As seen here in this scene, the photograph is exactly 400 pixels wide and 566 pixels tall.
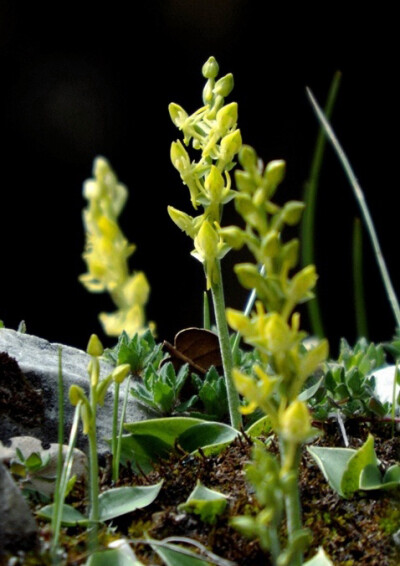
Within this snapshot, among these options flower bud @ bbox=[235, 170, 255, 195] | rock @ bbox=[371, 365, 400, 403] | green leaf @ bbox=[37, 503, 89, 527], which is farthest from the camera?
rock @ bbox=[371, 365, 400, 403]

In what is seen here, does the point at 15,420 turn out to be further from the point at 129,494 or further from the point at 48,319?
the point at 48,319

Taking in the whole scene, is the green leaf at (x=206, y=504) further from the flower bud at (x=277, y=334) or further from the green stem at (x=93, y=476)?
the flower bud at (x=277, y=334)

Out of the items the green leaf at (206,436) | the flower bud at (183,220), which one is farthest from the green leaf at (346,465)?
the flower bud at (183,220)

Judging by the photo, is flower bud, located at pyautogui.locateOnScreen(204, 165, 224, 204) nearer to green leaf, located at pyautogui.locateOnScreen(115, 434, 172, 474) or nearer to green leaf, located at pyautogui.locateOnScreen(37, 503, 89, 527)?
green leaf, located at pyautogui.locateOnScreen(115, 434, 172, 474)

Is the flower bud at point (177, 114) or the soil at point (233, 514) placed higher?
the flower bud at point (177, 114)

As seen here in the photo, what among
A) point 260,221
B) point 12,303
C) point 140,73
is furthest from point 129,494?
point 140,73

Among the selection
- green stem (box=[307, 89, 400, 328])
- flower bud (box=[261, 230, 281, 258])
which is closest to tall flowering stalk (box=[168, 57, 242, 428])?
green stem (box=[307, 89, 400, 328])

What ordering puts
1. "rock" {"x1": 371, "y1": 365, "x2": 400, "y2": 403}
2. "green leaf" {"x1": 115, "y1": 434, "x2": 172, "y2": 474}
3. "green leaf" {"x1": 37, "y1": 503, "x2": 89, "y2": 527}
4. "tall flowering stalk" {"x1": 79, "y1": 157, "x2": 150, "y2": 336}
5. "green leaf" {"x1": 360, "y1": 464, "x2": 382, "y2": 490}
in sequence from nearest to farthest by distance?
"tall flowering stalk" {"x1": 79, "y1": 157, "x2": 150, "y2": 336} → "green leaf" {"x1": 37, "y1": 503, "x2": 89, "y2": 527} → "green leaf" {"x1": 360, "y1": 464, "x2": 382, "y2": 490} → "green leaf" {"x1": 115, "y1": 434, "x2": 172, "y2": 474} → "rock" {"x1": 371, "y1": 365, "x2": 400, "y2": 403}
